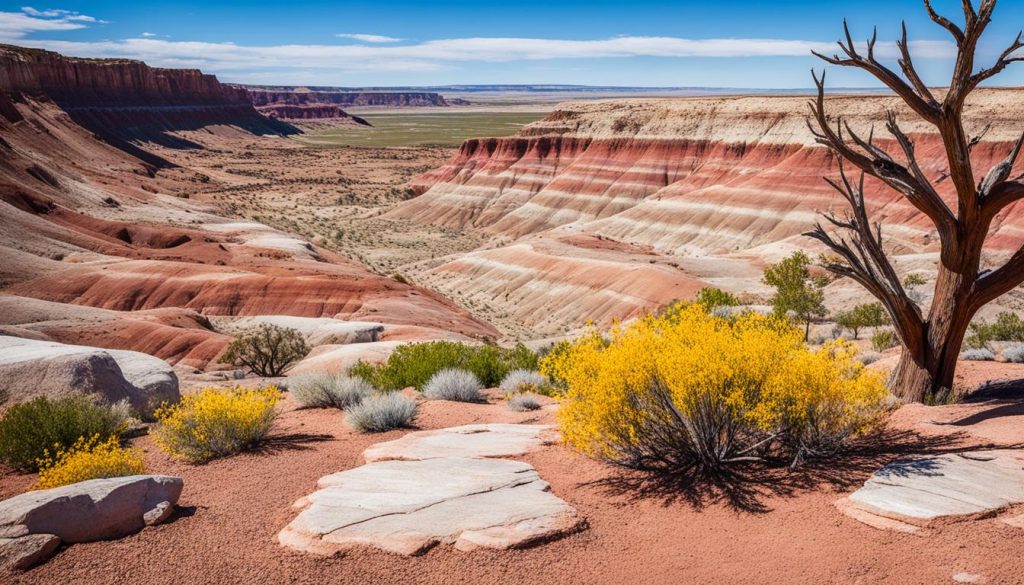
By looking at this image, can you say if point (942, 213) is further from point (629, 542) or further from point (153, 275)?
point (153, 275)

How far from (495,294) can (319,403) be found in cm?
4364

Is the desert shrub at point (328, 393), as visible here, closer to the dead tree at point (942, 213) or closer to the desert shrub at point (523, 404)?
the desert shrub at point (523, 404)

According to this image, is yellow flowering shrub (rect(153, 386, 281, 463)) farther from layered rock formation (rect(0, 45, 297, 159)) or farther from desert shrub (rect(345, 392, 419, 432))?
layered rock formation (rect(0, 45, 297, 159))

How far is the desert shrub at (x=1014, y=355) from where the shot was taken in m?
16.3

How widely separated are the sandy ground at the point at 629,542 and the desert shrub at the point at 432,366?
6.61m

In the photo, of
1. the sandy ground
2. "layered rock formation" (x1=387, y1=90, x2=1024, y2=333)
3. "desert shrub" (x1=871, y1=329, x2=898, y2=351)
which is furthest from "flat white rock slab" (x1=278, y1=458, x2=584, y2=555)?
"layered rock formation" (x1=387, y1=90, x2=1024, y2=333)

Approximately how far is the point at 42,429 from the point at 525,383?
8726 millimetres

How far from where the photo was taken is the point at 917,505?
7484 mm

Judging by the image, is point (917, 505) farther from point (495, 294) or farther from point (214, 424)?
point (495, 294)

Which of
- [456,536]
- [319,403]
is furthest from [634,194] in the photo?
[456,536]

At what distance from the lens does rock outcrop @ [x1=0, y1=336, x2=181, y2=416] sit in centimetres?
1431

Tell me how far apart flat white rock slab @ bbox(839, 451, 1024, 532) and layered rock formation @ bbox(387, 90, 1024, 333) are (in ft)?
94.8

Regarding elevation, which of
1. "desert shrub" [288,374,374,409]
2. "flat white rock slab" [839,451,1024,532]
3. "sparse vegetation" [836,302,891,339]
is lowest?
"sparse vegetation" [836,302,891,339]

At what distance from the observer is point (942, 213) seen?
11.7 m
